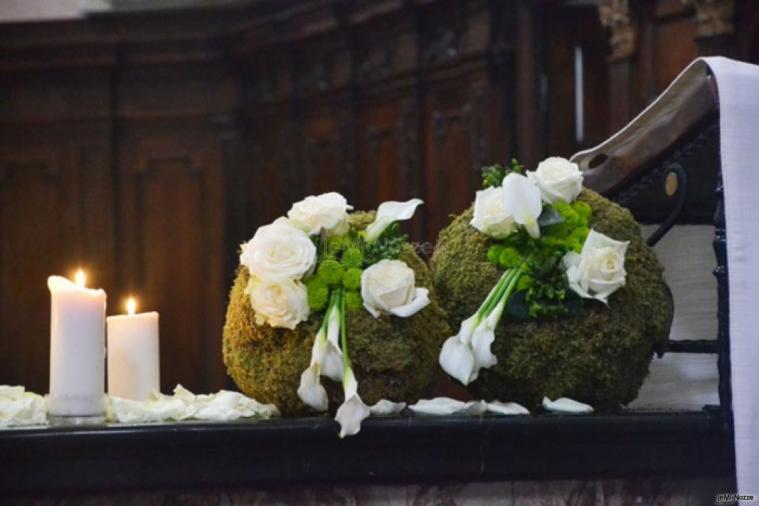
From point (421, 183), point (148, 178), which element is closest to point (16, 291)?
point (148, 178)

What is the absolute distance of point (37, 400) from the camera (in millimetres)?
1633

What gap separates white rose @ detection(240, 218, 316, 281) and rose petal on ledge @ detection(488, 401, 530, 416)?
0.24 metres

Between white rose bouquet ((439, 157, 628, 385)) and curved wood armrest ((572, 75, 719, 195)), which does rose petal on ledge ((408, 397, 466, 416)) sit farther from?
curved wood armrest ((572, 75, 719, 195))

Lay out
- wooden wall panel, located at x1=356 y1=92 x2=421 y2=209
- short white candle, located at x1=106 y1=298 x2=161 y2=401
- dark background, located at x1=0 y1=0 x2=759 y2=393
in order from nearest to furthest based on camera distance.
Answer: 1. short white candle, located at x1=106 y1=298 x2=161 y2=401
2. wooden wall panel, located at x1=356 y1=92 x2=421 y2=209
3. dark background, located at x1=0 y1=0 x2=759 y2=393

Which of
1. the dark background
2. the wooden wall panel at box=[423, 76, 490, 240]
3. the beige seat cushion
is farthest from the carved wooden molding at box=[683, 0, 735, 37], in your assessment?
the beige seat cushion

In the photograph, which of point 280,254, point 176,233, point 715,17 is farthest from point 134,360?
point 176,233

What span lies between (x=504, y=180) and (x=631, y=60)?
3477 millimetres

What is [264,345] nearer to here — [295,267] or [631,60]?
[295,267]

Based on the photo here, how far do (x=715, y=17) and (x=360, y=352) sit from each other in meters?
3.30

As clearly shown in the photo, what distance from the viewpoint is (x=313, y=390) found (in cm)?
Result: 154

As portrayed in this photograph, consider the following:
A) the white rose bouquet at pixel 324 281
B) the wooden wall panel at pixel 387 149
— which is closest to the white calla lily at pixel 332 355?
the white rose bouquet at pixel 324 281

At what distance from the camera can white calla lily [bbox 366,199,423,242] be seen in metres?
1.62

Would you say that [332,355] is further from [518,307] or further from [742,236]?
[742,236]

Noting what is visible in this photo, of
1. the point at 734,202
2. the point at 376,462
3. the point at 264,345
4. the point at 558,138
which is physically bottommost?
the point at 376,462
